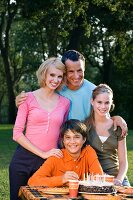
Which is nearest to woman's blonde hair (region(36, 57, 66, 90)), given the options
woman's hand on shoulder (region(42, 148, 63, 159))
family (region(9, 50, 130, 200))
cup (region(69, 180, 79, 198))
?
family (region(9, 50, 130, 200))

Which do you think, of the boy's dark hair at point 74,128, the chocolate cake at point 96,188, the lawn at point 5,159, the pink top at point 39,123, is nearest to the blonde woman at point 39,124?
the pink top at point 39,123

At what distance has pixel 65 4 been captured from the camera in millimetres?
25750

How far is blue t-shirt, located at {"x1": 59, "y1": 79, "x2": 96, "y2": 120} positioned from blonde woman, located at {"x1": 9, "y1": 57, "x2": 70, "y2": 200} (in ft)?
0.91

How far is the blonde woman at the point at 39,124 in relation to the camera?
15.7 feet

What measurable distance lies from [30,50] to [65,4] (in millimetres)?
19117

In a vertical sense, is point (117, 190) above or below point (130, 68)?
below

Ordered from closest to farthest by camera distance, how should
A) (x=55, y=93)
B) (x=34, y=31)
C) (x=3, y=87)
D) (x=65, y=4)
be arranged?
(x=55, y=93)
(x=65, y=4)
(x=34, y=31)
(x=3, y=87)

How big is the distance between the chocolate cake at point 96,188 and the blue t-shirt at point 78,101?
1216mm

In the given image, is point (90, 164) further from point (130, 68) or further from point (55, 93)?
point (130, 68)

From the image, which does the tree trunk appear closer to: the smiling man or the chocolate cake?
the smiling man

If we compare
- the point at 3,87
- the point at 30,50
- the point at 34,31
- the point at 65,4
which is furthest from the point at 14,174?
the point at 3,87

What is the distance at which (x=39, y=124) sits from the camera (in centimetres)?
479

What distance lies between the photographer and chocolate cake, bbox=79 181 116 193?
13.2 feet

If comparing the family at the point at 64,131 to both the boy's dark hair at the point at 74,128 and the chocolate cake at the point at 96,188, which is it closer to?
the boy's dark hair at the point at 74,128
